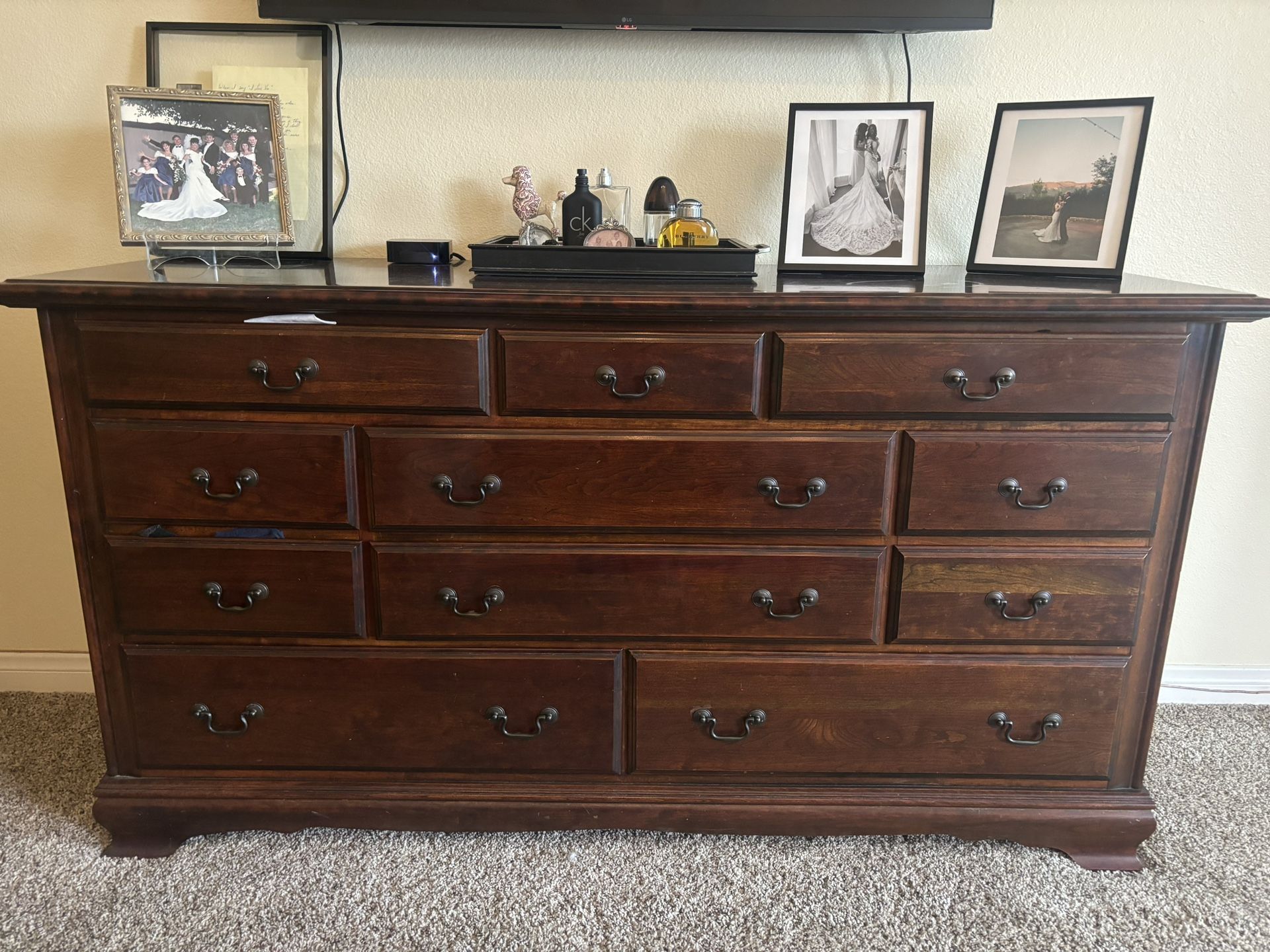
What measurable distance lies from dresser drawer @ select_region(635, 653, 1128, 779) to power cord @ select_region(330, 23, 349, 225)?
3.56 ft

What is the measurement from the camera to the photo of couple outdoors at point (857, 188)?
1.57 metres

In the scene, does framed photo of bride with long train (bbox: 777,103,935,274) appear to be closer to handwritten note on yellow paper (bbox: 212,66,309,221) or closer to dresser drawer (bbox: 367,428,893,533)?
dresser drawer (bbox: 367,428,893,533)

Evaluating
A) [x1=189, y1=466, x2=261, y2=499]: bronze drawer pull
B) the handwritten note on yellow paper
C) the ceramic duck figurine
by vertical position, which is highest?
the handwritten note on yellow paper

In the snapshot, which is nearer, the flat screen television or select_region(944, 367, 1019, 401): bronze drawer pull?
select_region(944, 367, 1019, 401): bronze drawer pull

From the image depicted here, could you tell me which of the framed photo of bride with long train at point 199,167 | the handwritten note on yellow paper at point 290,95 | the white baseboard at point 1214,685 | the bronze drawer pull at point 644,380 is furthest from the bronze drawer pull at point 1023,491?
the handwritten note on yellow paper at point 290,95

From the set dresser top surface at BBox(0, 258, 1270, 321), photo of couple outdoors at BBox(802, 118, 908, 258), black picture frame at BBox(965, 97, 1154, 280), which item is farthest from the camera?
photo of couple outdoors at BBox(802, 118, 908, 258)

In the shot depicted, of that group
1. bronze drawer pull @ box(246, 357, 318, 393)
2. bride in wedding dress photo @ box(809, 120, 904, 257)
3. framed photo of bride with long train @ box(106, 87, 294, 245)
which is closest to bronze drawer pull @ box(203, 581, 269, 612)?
bronze drawer pull @ box(246, 357, 318, 393)

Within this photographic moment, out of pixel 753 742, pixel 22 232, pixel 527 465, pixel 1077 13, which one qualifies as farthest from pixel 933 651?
pixel 22 232

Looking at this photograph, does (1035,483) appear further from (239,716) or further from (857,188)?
(239,716)

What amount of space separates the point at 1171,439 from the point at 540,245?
1.04 m

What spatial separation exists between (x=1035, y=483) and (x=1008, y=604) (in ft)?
0.68

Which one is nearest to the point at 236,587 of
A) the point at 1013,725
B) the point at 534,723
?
the point at 534,723

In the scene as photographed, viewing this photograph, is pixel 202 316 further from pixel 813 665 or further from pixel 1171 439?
pixel 1171 439

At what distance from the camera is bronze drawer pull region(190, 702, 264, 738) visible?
1.44m
